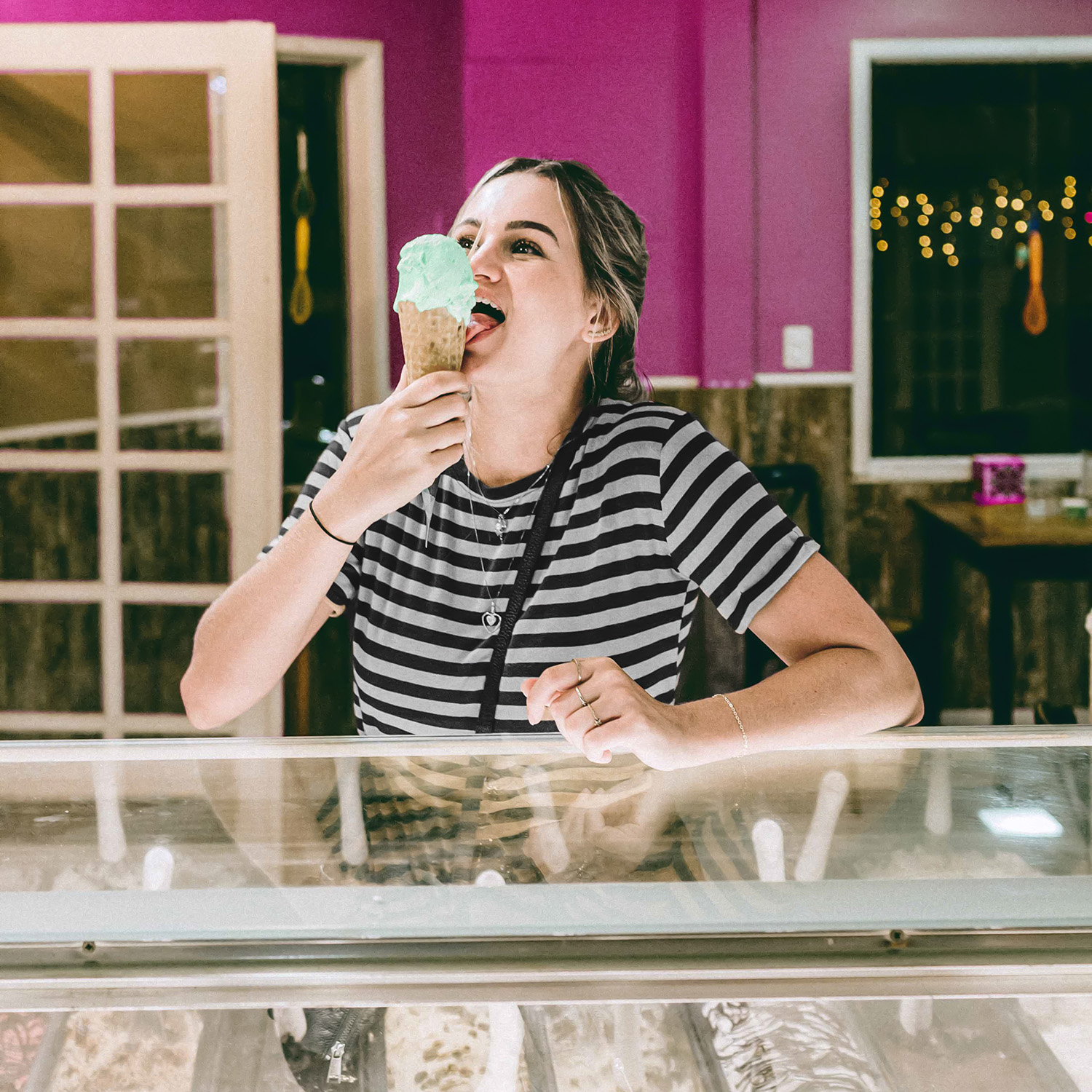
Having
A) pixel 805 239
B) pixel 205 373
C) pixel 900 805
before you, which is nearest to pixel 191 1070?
pixel 900 805

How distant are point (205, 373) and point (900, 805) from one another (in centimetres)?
342

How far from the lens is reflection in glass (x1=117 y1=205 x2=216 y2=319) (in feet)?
12.6

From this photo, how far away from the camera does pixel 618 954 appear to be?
0.79m

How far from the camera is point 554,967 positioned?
0.78 m

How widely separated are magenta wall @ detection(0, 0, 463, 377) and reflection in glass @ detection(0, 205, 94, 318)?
82 centimetres

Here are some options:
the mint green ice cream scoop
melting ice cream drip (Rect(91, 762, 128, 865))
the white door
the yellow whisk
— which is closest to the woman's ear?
the mint green ice cream scoop

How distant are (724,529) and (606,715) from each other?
0.49 meters

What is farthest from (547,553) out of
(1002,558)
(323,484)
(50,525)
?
(50,525)

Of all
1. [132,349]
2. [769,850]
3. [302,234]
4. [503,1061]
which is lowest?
[503,1061]

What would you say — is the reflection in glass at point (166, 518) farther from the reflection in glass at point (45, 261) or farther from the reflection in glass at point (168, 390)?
the reflection in glass at point (45, 261)

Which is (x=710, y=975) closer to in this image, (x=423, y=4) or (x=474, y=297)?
(x=474, y=297)

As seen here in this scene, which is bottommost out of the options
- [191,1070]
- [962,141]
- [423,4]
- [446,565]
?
[191,1070]

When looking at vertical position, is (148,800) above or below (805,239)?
below

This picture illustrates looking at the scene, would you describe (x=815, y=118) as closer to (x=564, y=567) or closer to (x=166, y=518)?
(x=166, y=518)
